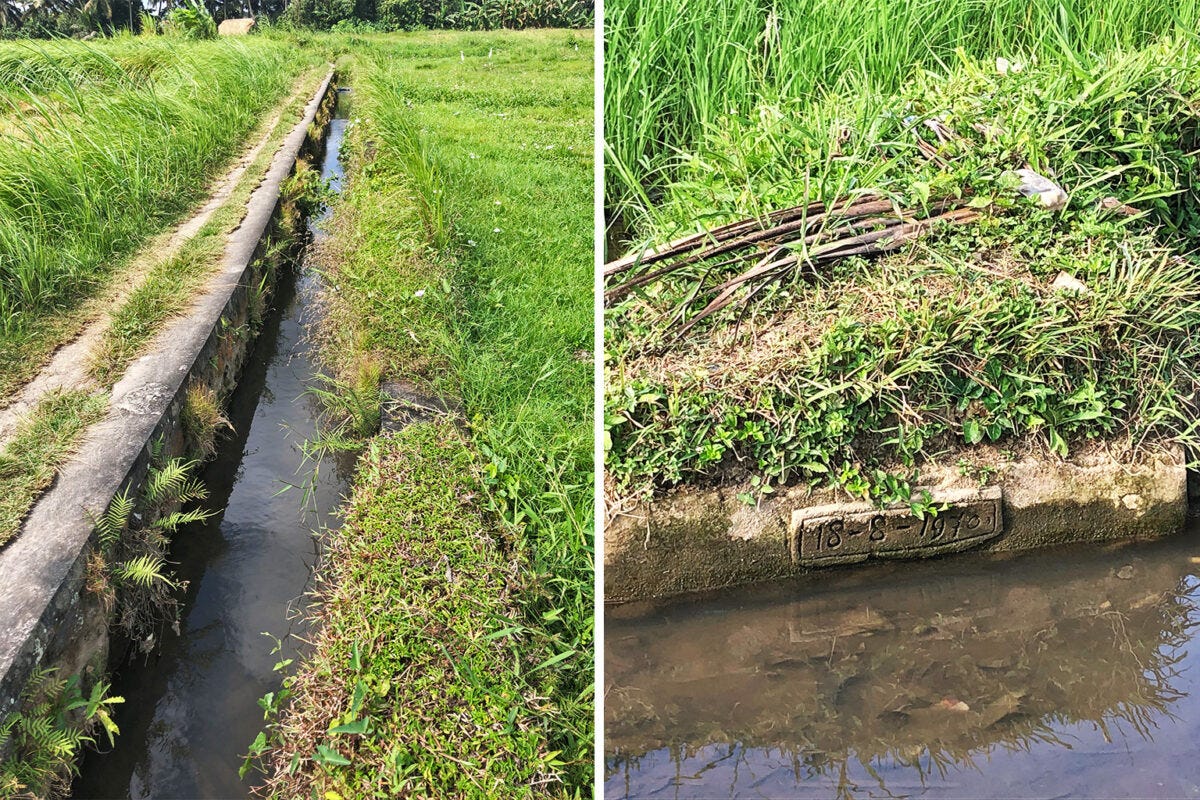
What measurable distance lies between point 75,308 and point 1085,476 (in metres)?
4.05

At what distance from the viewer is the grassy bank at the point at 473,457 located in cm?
202

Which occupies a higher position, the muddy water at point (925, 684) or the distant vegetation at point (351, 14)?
the distant vegetation at point (351, 14)

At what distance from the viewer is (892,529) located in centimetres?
261

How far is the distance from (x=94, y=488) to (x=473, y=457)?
114 centimetres

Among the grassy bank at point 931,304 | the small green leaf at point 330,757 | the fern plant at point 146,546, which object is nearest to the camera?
the small green leaf at point 330,757

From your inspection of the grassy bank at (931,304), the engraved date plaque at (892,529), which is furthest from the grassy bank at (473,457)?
the engraved date plaque at (892,529)

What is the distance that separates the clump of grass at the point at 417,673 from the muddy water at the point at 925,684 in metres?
0.27

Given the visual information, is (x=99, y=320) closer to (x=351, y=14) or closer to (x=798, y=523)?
(x=798, y=523)

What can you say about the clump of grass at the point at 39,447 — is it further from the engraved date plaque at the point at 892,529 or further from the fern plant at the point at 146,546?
the engraved date plaque at the point at 892,529

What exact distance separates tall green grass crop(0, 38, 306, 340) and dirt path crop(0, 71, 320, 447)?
0.35ft


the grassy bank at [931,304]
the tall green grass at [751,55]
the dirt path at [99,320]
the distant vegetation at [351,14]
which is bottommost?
the dirt path at [99,320]

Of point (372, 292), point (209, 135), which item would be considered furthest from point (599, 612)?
point (209, 135)

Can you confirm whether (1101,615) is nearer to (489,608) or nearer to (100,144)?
(489,608)

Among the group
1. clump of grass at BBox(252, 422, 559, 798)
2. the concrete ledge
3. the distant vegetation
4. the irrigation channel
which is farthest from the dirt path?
the distant vegetation
